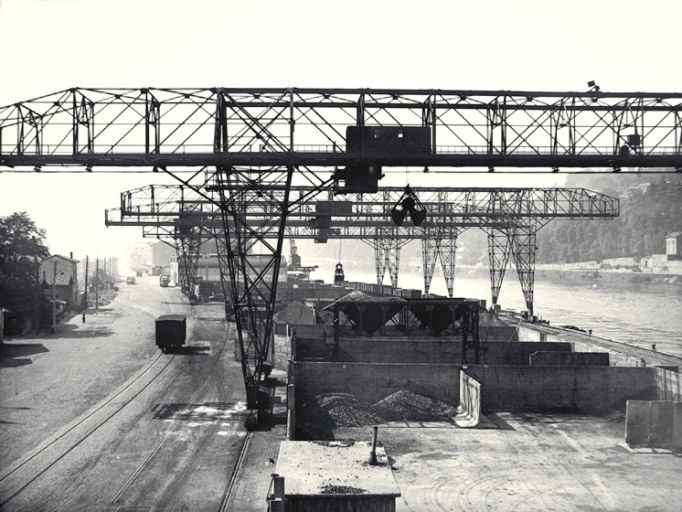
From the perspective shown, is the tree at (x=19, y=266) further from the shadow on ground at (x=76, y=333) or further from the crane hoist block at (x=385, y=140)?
the crane hoist block at (x=385, y=140)

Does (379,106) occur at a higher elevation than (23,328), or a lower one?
higher

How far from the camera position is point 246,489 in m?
15.3

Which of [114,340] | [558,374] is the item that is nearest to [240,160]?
[558,374]

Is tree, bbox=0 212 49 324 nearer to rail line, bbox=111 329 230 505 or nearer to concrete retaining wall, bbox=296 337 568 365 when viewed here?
rail line, bbox=111 329 230 505

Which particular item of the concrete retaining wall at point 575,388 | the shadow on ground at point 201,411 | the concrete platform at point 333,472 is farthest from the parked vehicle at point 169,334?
the concrete platform at point 333,472

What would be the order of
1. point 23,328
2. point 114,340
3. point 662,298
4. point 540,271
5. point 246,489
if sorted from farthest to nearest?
point 540,271 → point 662,298 → point 23,328 → point 114,340 → point 246,489

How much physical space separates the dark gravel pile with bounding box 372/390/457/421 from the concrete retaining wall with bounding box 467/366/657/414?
72.1 inches

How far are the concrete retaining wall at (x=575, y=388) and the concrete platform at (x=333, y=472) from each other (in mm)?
11743

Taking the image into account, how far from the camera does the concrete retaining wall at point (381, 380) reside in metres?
23.8

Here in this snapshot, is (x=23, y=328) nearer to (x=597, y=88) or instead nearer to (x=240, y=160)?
(x=240, y=160)

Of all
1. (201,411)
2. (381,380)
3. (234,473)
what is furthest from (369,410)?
(234,473)

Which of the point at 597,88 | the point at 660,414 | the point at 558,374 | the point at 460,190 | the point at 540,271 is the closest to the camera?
the point at 660,414

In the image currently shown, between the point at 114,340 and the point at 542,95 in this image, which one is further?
the point at 114,340

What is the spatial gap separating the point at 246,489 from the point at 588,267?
460 feet
